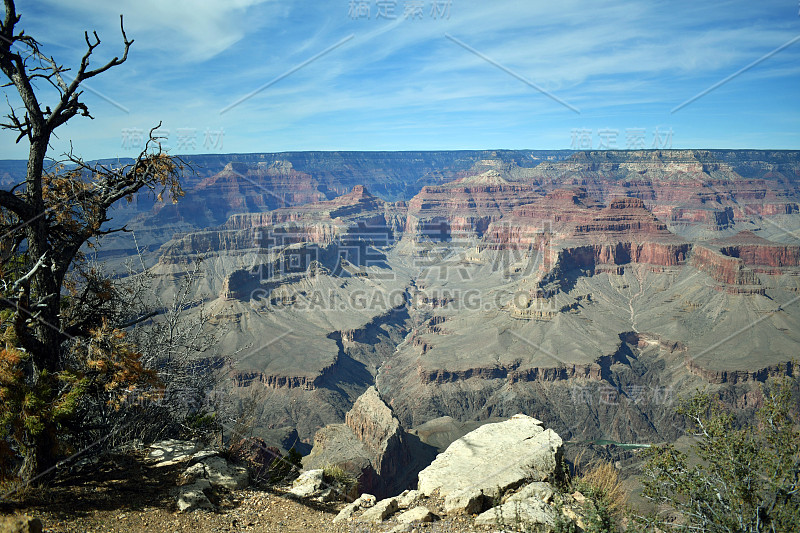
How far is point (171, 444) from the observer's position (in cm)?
1059

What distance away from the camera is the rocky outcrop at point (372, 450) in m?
31.2

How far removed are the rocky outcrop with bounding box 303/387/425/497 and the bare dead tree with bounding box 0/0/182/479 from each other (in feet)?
78.7

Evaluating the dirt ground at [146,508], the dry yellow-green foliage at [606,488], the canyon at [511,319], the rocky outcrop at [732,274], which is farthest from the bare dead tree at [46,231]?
the rocky outcrop at [732,274]

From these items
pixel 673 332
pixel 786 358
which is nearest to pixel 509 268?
pixel 673 332

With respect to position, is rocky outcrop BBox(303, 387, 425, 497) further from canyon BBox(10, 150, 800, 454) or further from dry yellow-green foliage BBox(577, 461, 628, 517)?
dry yellow-green foliage BBox(577, 461, 628, 517)

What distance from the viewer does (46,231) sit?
815 centimetres

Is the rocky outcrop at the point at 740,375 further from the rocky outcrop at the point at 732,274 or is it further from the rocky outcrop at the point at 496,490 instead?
the rocky outcrop at the point at 496,490

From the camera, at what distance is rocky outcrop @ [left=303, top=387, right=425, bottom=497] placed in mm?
31188

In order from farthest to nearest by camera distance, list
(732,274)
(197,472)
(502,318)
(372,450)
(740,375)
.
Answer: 1. (732,274)
2. (502,318)
3. (740,375)
4. (372,450)
5. (197,472)

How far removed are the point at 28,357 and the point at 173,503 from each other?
3535 mm

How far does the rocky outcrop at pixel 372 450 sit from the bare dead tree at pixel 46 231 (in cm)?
2400

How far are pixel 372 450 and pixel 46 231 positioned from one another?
31.4m

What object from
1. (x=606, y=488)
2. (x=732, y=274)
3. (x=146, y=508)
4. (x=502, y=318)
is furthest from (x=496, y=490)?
(x=732, y=274)

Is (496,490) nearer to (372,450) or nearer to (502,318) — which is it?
(372,450)
